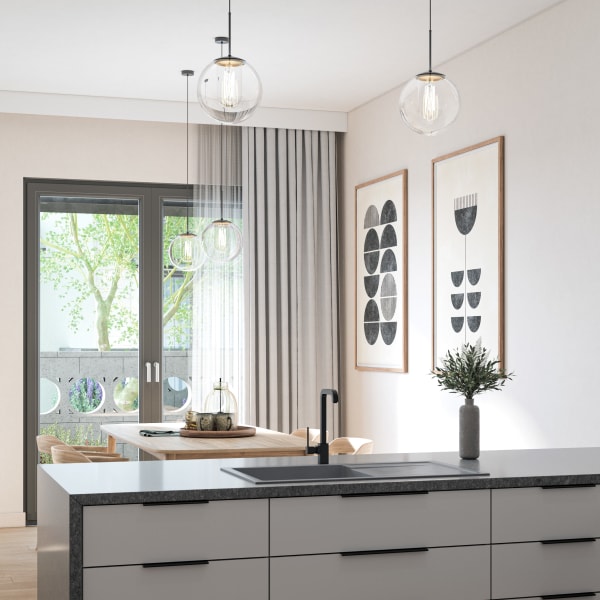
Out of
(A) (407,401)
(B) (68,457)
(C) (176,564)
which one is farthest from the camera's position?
(A) (407,401)

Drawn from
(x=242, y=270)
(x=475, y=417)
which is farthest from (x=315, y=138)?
(x=475, y=417)

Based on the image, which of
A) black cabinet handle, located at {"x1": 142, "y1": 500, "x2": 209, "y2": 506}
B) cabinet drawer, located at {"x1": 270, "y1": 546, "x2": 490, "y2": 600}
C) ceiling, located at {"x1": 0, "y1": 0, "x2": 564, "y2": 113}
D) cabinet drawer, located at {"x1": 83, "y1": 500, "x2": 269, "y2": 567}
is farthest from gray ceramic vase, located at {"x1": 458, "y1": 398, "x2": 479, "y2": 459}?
ceiling, located at {"x1": 0, "y1": 0, "x2": 564, "y2": 113}

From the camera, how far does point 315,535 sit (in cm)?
257

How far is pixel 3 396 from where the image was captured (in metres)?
6.55

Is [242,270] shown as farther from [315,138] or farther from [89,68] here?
[89,68]

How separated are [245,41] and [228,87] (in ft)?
7.13

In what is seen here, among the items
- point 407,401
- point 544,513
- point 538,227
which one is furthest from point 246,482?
point 407,401

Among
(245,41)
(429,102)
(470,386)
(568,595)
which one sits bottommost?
(568,595)

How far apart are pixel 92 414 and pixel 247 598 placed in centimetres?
452

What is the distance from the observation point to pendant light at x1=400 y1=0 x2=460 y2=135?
3.23 metres

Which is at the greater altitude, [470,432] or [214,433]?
[470,432]

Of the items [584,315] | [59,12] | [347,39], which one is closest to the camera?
[584,315]

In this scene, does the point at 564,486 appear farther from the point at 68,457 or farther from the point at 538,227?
the point at 68,457

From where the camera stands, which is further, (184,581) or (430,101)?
(430,101)
